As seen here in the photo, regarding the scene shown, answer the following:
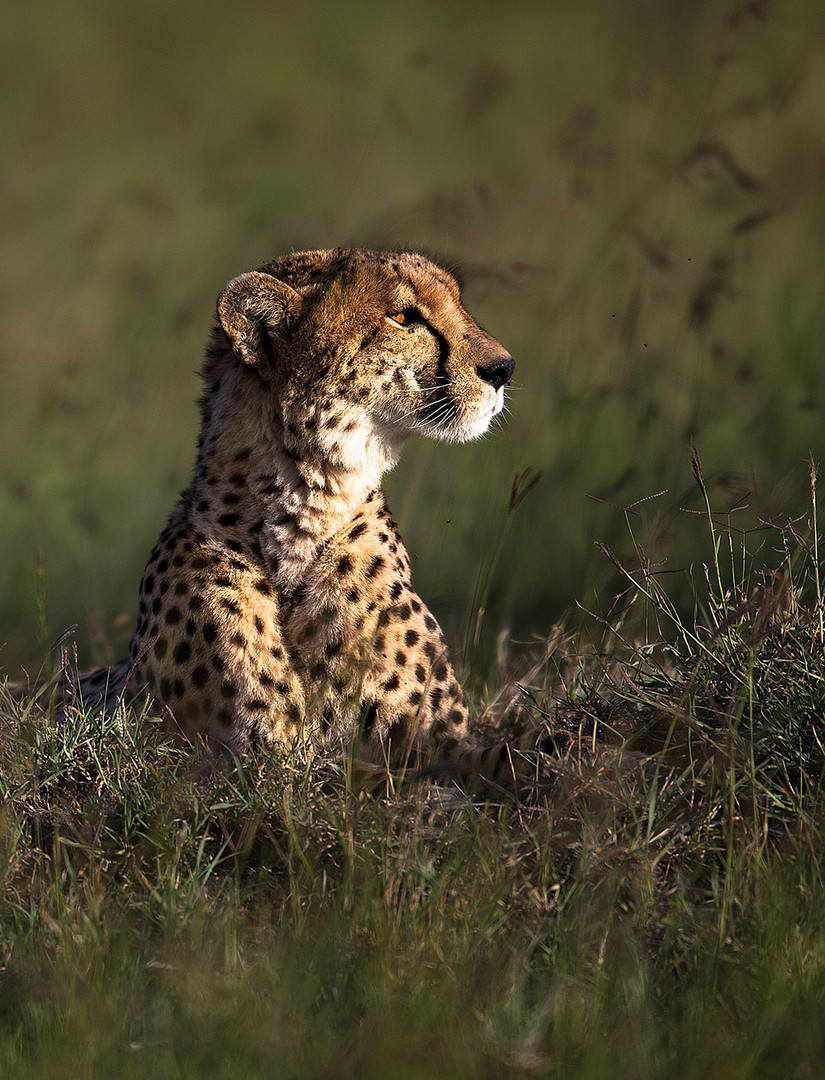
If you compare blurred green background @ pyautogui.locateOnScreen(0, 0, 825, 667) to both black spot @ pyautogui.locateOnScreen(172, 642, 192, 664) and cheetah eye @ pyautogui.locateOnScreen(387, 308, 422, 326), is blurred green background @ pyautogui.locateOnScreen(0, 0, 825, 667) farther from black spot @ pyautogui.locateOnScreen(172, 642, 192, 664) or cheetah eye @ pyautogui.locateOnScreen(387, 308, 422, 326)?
black spot @ pyautogui.locateOnScreen(172, 642, 192, 664)

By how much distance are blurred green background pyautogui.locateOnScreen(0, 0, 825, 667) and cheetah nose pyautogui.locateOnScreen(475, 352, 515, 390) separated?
1.41 feet

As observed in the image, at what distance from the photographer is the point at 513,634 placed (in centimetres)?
358

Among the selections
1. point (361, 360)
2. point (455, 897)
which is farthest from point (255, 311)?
point (455, 897)

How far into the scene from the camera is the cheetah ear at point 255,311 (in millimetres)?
2539

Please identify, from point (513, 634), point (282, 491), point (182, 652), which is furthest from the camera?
point (513, 634)

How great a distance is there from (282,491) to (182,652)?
0.35 m

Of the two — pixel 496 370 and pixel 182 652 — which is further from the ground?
pixel 496 370

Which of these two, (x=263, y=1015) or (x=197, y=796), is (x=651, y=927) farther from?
(x=197, y=796)

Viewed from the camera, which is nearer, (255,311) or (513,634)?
(255,311)

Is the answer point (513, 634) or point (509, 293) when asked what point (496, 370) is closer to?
point (509, 293)

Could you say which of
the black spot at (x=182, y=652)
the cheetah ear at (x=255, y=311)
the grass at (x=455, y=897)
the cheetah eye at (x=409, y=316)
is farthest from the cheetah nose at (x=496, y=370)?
the black spot at (x=182, y=652)

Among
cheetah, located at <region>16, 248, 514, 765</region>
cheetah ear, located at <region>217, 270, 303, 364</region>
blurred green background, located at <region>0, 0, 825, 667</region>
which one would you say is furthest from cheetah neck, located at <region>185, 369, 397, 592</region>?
blurred green background, located at <region>0, 0, 825, 667</region>

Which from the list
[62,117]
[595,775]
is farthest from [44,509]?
[62,117]

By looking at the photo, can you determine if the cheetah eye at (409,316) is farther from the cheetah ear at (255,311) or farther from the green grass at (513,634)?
the green grass at (513,634)
